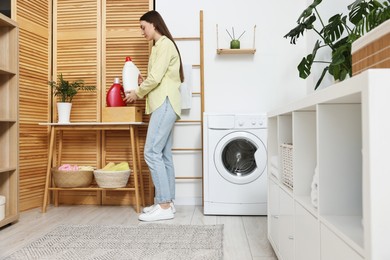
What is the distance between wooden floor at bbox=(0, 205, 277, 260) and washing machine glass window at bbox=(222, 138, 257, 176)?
0.37 metres

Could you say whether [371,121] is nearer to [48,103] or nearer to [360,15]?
[360,15]

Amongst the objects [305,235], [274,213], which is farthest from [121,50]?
[305,235]

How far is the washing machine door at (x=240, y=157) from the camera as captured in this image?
2766 millimetres

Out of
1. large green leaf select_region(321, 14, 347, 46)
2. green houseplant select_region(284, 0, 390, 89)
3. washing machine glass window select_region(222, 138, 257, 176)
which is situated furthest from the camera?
washing machine glass window select_region(222, 138, 257, 176)

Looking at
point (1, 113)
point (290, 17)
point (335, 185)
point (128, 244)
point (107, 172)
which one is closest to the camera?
point (335, 185)

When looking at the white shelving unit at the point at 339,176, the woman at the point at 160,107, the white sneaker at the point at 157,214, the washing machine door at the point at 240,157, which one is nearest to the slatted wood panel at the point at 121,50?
the woman at the point at 160,107

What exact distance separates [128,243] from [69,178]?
1104 millimetres

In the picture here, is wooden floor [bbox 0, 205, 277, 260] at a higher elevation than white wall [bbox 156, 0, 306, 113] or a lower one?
lower

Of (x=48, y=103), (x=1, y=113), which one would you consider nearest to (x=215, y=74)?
(x=48, y=103)

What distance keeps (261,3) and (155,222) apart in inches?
79.1

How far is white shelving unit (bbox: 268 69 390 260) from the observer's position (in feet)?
2.08

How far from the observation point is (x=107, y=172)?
2908 millimetres

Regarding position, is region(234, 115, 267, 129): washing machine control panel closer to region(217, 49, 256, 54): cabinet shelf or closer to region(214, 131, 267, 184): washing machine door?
region(214, 131, 267, 184): washing machine door

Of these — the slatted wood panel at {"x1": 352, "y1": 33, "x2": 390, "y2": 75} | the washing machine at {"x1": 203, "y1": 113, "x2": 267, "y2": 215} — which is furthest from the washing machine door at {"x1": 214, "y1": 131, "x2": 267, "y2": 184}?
the slatted wood panel at {"x1": 352, "y1": 33, "x2": 390, "y2": 75}
